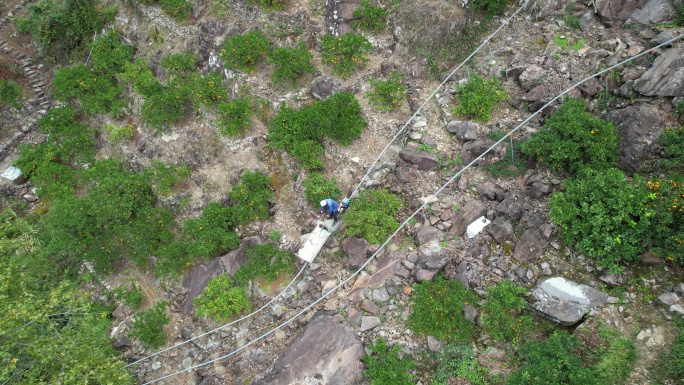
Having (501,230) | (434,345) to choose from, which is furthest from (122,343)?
(501,230)

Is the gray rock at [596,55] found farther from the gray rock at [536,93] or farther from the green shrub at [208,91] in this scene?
the green shrub at [208,91]

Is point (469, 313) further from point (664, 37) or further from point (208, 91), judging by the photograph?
point (208, 91)

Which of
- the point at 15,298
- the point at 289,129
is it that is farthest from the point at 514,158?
the point at 15,298

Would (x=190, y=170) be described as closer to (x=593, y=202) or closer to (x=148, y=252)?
(x=148, y=252)

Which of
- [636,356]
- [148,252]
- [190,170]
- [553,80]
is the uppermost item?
[553,80]

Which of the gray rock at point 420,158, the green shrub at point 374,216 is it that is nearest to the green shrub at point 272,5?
the gray rock at point 420,158
